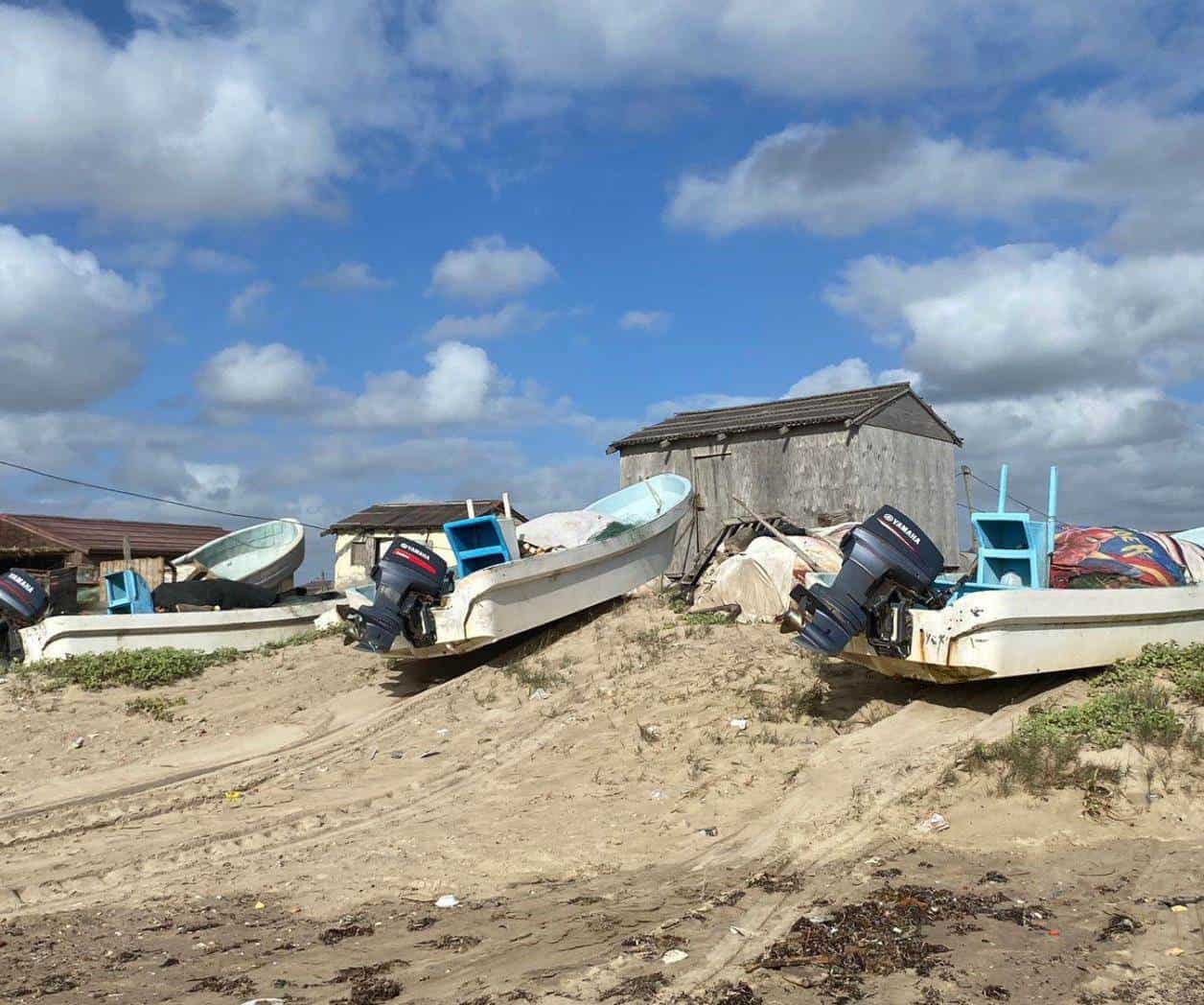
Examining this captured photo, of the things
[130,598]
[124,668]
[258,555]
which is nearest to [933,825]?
[124,668]

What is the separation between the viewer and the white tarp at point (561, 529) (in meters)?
14.7

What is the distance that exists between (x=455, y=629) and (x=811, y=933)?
24.7 ft

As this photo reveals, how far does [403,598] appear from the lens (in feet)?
38.0

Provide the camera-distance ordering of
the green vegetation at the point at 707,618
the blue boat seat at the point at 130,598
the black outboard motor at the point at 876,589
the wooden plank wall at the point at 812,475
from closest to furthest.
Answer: the black outboard motor at the point at 876,589 → the green vegetation at the point at 707,618 → the blue boat seat at the point at 130,598 → the wooden plank wall at the point at 812,475

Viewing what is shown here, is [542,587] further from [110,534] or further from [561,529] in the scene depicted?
[110,534]

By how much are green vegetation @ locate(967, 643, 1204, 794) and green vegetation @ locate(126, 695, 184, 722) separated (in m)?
9.29

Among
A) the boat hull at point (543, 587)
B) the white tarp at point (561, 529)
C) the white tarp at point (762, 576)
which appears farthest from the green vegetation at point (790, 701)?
the white tarp at point (561, 529)

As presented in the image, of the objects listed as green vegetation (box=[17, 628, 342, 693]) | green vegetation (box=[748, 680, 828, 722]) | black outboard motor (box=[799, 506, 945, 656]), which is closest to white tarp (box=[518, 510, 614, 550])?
green vegetation (box=[17, 628, 342, 693])

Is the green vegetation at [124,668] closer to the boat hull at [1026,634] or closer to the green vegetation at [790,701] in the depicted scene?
the green vegetation at [790,701]

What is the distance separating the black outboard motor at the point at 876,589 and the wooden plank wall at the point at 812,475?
33.3ft

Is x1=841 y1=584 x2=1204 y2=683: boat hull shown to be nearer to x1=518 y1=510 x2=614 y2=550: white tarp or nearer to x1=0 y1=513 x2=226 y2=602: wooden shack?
x1=518 y1=510 x2=614 y2=550: white tarp

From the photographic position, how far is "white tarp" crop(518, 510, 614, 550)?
14.7 meters

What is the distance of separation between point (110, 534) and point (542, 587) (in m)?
16.9

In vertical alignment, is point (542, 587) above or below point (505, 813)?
above
